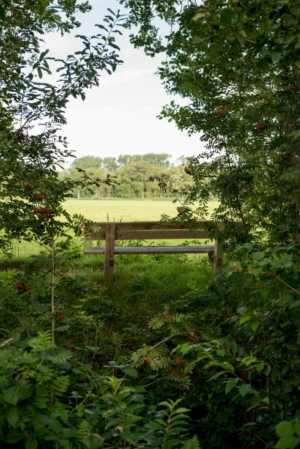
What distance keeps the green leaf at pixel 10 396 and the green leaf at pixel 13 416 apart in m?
0.06

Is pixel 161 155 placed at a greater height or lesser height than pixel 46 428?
greater

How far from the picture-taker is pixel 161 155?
58719 mm

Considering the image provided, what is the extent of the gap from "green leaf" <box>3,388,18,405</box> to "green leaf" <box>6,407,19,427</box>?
55mm

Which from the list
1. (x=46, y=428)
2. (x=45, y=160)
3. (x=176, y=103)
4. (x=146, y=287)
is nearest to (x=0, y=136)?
(x=45, y=160)

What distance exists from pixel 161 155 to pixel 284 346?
57.1 m

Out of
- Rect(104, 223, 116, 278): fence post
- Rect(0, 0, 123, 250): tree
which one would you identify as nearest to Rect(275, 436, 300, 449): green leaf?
Rect(0, 0, 123, 250): tree

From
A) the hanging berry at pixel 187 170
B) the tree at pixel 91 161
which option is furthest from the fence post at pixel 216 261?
the tree at pixel 91 161

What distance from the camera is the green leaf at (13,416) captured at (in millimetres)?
1729

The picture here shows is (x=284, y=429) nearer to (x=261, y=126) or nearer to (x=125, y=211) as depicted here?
(x=261, y=126)

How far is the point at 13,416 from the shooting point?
175 cm

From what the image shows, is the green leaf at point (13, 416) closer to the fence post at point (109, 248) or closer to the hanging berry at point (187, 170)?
the hanging berry at point (187, 170)

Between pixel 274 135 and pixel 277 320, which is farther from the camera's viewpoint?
pixel 274 135

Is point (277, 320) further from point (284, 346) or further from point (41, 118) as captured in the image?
point (41, 118)

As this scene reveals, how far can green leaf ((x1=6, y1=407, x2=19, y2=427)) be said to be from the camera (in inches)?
68.1
